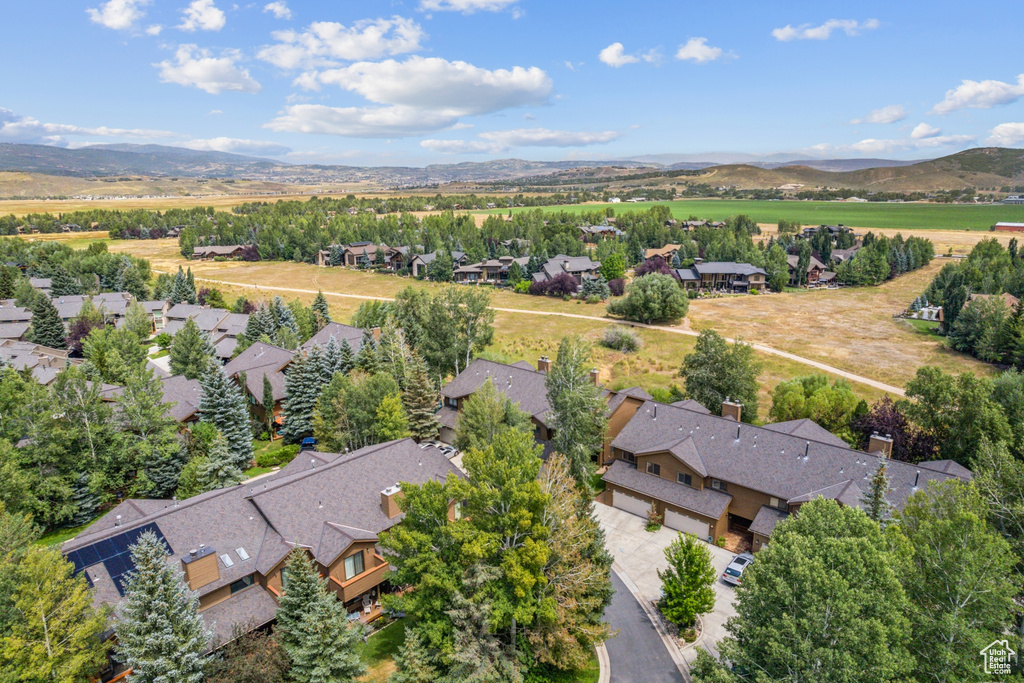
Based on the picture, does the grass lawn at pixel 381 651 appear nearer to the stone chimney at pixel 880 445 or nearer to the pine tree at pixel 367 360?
the pine tree at pixel 367 360

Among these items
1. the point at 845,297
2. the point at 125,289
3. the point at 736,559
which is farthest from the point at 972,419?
the point at 125,289

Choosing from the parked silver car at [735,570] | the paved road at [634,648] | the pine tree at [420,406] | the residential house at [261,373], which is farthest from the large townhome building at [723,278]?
the paved road at [634,648]

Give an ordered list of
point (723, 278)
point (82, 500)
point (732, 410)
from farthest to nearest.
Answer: point (723, 278) < point (732, 410) < point (82, 500)

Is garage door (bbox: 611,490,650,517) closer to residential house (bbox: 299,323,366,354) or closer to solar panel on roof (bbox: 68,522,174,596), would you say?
solar panel on roof (bbox: 68,522,174,596)

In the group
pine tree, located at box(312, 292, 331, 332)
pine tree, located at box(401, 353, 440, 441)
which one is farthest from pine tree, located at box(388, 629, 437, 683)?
pine tree, located at box(312, 292, 331, 332)

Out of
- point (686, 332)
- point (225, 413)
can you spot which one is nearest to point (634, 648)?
point (225, 413)

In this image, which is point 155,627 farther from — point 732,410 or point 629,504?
point 732,410
